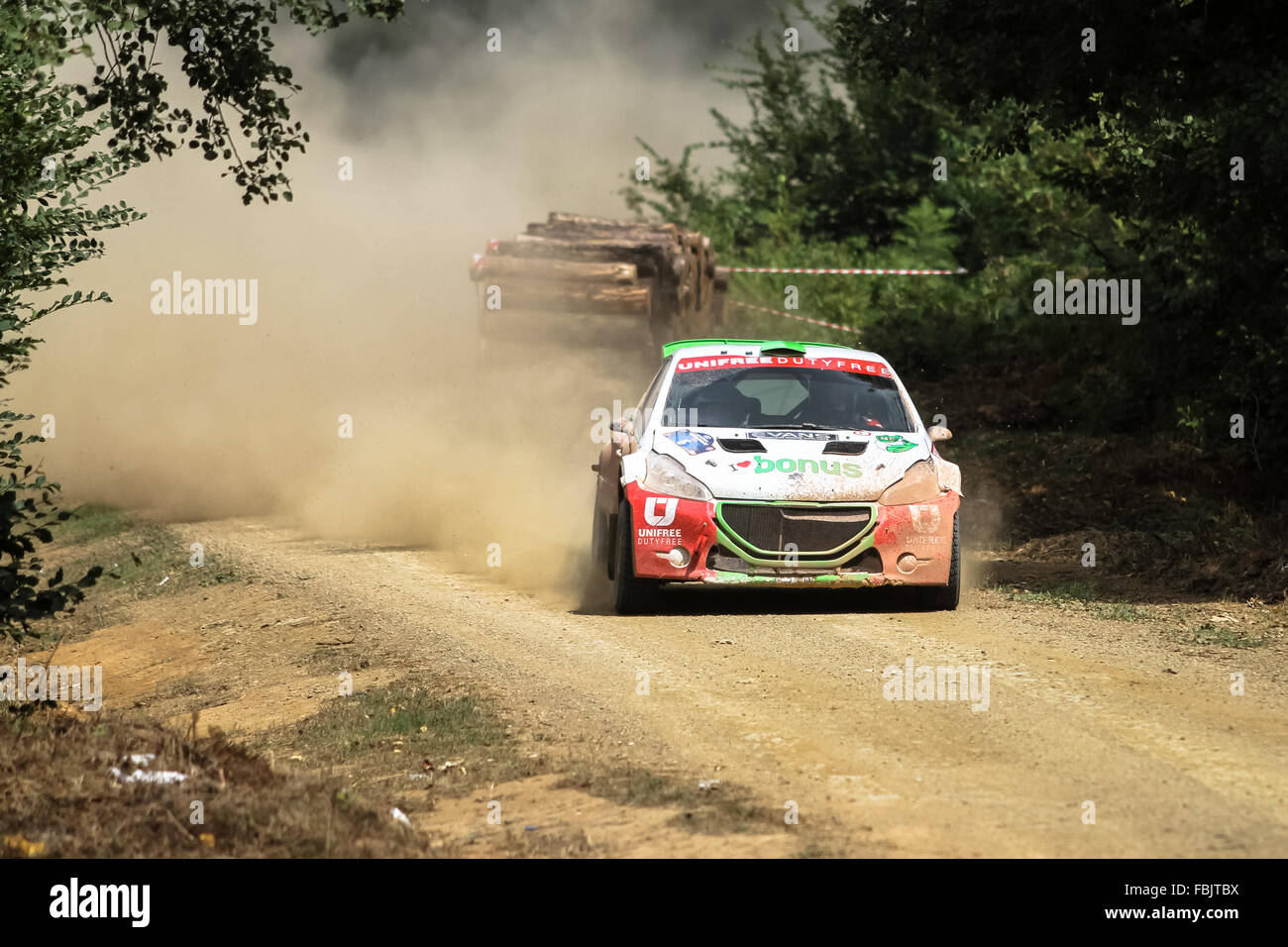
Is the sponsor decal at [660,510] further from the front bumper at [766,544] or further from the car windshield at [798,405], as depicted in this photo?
the car windshield at [798,405]

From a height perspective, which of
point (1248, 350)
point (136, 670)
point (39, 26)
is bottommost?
point (136, 670)

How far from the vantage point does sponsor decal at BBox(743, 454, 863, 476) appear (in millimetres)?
9625

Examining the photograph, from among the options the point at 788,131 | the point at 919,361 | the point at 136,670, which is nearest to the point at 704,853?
the point at 136,670

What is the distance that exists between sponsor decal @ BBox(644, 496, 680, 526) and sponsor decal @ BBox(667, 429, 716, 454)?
41 cm

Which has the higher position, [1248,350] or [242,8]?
[242,8]

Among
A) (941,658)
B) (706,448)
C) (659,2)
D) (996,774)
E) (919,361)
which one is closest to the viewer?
(996,774)

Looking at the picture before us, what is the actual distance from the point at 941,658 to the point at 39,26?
24.1ft

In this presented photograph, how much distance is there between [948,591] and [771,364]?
6.78ft

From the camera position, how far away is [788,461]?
31.7 ft

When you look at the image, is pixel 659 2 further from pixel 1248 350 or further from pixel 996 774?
pixel 996 774

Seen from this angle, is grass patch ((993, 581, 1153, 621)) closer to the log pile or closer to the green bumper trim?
the green bumper trim

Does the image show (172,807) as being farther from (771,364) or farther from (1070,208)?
(1070,208)

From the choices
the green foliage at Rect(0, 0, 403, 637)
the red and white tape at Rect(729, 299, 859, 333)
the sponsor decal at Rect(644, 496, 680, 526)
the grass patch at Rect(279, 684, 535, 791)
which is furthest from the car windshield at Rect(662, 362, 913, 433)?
the red and white tape at Rect(729, 299, 859, 333)

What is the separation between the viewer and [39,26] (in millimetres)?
10336
